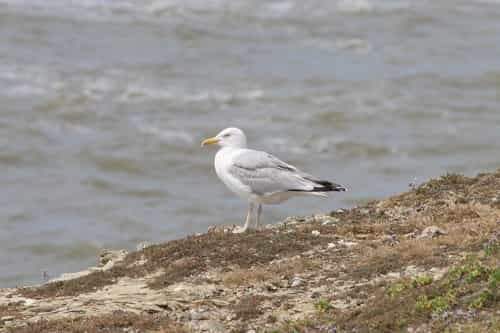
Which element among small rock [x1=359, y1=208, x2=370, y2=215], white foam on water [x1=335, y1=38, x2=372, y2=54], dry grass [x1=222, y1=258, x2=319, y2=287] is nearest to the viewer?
dry grass [x1=222, y1=258, x2=319, y2=287]

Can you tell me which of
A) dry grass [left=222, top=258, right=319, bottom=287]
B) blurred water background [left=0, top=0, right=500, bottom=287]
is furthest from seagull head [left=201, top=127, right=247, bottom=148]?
blurred water background [left=0, top=0, right=500, bottom=287]

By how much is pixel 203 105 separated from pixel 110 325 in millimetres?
23311

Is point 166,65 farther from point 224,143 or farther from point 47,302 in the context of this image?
point 47,302

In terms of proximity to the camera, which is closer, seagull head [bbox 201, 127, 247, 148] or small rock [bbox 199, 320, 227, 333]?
small rock [bbox 199, 320, 227, 333]

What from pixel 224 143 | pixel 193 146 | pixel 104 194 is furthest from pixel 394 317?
pixel 193 146

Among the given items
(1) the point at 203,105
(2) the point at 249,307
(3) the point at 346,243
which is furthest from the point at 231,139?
(1) the point at 203,105

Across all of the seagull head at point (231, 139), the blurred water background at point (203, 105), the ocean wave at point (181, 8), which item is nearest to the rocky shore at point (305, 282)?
the seagull head at point (231, 139)

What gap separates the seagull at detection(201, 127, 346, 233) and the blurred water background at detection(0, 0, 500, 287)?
9279 mm

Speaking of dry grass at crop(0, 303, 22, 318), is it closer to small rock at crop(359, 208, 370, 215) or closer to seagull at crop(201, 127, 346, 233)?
seagull at crop(201, 127, 346, 233)

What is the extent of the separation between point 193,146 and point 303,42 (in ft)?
31.8

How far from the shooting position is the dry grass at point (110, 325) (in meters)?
10.2

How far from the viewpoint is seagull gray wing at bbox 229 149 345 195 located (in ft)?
43.7

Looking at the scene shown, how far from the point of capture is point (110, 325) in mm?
10344

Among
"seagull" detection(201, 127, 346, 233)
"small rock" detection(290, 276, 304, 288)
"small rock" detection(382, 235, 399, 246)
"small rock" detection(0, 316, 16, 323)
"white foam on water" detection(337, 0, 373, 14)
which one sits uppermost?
"seagull" detection(201, 127, 346, 233)
